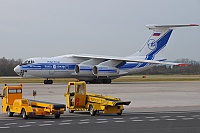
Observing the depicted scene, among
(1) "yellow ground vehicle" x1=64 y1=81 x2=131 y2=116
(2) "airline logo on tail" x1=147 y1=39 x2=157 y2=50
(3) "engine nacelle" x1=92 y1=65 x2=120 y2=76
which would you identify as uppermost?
(2) "airline logo on tail" x1=147 y1=39 x2=157 y2=50

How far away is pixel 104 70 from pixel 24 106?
117 feet

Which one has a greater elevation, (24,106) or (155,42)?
(155,42)

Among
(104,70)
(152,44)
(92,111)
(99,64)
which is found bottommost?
(92,111)

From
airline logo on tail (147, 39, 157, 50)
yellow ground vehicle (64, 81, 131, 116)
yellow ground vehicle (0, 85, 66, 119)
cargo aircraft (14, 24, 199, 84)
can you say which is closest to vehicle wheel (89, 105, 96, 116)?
yellow ground vehicle (64, 81, 131, 116)

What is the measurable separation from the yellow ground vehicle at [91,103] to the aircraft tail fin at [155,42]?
37.3 metres

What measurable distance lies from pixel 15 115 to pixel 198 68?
11030cm

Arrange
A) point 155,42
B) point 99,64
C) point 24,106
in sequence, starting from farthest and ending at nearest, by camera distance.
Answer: point 155,42, point 99,64, point 24,106

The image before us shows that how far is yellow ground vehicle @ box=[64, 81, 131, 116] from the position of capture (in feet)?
65.9

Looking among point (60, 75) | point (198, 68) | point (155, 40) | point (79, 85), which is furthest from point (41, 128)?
point (198, 68)

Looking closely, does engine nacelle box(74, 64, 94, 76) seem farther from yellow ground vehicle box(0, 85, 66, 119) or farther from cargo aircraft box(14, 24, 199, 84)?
yellow ground vehicle box(0, 85, 66, 119)

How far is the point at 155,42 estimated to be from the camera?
58.7m

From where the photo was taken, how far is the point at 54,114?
61.6 ft

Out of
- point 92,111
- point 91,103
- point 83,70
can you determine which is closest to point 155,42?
point 83,70

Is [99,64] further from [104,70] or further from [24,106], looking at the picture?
[24,106]
